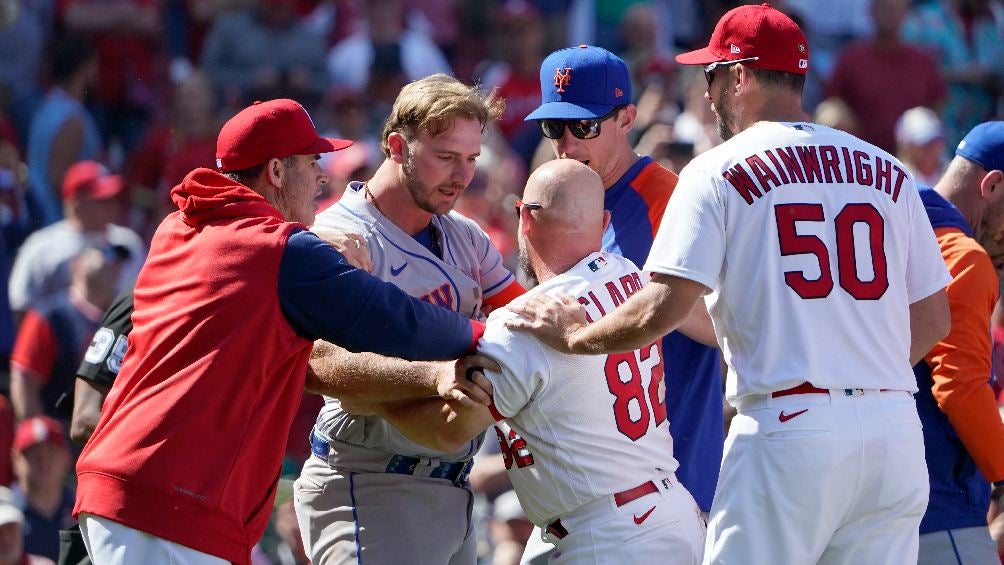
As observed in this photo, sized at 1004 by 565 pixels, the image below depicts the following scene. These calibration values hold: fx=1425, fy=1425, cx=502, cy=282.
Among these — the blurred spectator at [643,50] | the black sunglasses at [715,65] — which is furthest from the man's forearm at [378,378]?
the blurred spectator at [643,50]

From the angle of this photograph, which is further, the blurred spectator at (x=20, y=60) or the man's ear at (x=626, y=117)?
the blurred spectator at (x=20, y=60)

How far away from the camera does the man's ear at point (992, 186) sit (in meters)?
5.51

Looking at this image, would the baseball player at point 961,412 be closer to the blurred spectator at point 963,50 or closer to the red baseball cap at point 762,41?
the red baseball cap at point 762,41

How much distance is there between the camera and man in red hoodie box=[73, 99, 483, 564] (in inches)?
158

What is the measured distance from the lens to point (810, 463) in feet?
13.5

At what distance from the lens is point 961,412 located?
5039 mm

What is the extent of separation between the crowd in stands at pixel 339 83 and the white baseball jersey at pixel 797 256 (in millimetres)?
4767

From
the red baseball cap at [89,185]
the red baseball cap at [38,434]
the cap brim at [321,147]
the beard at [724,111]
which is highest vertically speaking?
the beard at [724,111]

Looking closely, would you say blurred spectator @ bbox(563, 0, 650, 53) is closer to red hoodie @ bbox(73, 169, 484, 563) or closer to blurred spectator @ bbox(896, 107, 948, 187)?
blurred spectator @ bbox(896, 107, 948, 187)

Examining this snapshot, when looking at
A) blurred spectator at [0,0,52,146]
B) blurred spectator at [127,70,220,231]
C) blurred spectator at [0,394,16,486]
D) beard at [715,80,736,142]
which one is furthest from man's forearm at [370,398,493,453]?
blurred spectator at [0,0,52,146]

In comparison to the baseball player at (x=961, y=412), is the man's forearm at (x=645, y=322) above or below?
above

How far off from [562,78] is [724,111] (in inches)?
46.1

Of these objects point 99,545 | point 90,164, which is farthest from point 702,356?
point 90,164

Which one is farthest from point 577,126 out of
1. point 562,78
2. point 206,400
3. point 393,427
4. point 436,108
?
point 206,400
